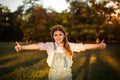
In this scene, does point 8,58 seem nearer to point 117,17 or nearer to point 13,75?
point 13,75

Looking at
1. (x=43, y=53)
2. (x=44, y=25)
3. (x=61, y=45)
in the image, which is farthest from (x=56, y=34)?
(x=43, y=53)

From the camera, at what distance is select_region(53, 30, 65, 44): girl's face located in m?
2.96

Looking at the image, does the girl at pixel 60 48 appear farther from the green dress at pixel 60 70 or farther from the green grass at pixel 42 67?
the green grass at pixel 42 67

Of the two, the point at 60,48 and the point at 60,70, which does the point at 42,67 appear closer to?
the point at 60,48

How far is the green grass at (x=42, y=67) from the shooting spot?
18.2 ft

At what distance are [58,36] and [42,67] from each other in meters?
3.52

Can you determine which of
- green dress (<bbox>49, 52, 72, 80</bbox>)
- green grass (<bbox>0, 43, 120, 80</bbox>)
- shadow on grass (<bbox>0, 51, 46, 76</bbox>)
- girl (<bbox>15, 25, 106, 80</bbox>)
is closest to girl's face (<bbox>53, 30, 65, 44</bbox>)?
girl (<bbox>15, 25, 106, 80</bbox>)

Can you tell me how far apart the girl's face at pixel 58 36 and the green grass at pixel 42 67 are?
2.53 meters

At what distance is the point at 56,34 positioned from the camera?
9.86 feet

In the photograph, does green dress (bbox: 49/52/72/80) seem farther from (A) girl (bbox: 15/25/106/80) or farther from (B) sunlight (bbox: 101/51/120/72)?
(B) sunlight (bbox: 101/51/120/72)

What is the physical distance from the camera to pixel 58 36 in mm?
2949

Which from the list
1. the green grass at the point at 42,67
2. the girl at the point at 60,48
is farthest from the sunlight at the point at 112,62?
the girl at the point at 60,48

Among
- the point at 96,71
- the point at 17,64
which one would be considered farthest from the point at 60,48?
the point at 17,64

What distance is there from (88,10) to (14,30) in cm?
221
